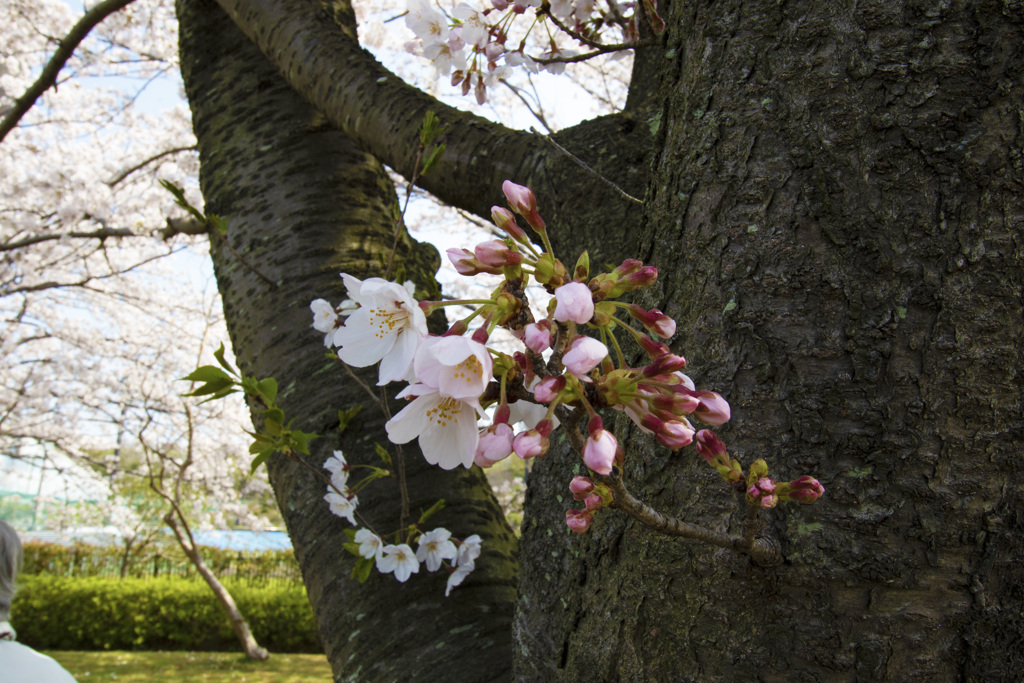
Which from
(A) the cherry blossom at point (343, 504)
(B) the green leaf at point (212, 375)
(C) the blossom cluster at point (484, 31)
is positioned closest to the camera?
(B) the green leaf at point (212, 375)

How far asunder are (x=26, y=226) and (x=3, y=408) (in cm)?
373

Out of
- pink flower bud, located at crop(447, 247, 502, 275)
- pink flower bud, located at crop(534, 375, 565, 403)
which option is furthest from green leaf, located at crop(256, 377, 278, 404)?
pink flower bud, located at crop(534, 375, 565, 403)

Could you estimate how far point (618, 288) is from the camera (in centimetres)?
48

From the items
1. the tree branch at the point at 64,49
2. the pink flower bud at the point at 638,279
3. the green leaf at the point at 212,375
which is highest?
the tree branch at the point at 64,49

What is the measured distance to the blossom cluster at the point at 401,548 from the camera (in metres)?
1.30

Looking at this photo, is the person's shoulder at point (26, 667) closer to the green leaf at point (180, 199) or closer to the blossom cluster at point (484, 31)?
the green leaf at point (180, 199)

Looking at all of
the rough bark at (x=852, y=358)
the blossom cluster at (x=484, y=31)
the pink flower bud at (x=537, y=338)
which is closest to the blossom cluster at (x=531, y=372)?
the pink flower bud at (x=537, y=338)

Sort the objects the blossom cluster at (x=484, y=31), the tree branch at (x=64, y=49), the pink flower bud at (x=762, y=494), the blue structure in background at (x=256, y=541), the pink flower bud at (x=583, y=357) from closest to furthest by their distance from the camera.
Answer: the pink flower bud at (x=583, y=357), the pink flower bud at (x=762, y=494), the blossom cluster at (x=484, y=31), the tree branch at (x=64, y=49), the blue structure in background at (x=256, y=541)

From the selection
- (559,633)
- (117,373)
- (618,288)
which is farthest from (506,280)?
(117,373)

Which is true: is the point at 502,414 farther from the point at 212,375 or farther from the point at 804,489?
the point at 212,375

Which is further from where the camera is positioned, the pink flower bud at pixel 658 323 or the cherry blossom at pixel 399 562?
the cherry blossom at pixel 399 562

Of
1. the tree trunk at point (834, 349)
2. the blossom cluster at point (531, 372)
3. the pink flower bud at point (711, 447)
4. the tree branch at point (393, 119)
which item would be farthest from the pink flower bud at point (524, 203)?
the tree branch at point (393, 119)

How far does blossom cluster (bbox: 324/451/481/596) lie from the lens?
1305mm

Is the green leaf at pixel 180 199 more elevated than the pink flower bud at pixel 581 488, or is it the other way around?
the green leaf at pixel 180 199
